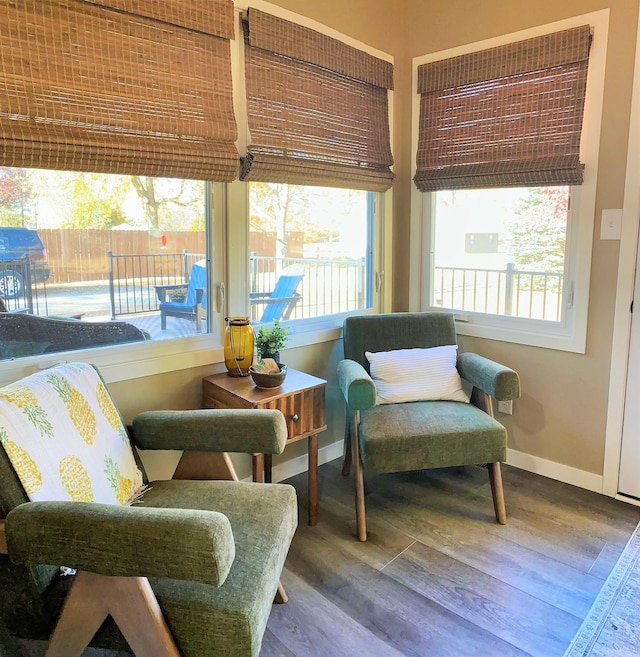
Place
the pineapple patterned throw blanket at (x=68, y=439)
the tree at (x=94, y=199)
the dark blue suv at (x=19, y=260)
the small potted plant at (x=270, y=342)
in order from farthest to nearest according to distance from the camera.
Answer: the small potted plant at (x=270, y=342) → the tree at (x=94, y=199) → the dark blue suv at (x=19, y=260) → the pineapple patterned throw blanket at (x=68, y=439)

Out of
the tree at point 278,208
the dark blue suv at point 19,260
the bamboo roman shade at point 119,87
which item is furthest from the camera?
the tree at point 278,208

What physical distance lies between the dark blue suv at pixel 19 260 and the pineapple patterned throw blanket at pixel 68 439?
40cm

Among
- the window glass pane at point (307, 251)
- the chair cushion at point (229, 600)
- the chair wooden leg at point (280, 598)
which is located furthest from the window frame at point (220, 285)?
the chair wooden leg at point (280, 598)

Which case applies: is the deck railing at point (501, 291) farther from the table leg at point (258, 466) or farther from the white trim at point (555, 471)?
the table leg at point (258, 466)

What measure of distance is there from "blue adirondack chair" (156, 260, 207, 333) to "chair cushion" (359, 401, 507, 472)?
885mm

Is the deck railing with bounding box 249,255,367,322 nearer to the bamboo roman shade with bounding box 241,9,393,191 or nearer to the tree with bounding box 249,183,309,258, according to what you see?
the tree with bounding box 249,183,309,258

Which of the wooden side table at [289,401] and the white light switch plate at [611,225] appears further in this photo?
the white light switch plate at [611,225]

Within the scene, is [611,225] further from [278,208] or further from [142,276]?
[142,276]

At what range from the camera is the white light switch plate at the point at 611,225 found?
95.3 inches

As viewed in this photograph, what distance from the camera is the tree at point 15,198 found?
1803 mm

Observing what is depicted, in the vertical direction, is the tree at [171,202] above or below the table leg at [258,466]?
above

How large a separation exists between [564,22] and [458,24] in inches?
22.4

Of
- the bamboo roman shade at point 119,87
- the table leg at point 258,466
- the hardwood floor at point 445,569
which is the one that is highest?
the bamboo roman shade at point 119,87

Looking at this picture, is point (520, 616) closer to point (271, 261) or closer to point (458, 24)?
point (271, 261)
